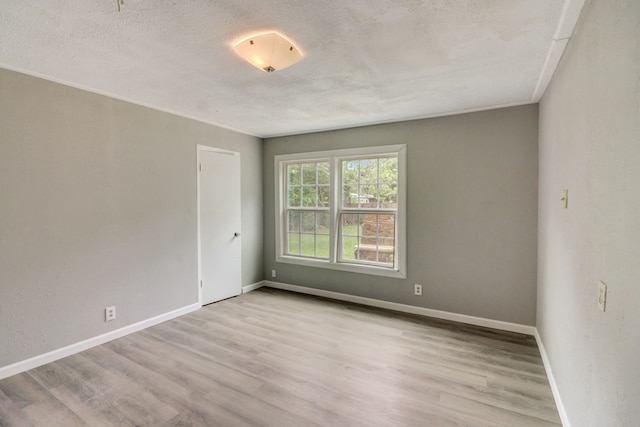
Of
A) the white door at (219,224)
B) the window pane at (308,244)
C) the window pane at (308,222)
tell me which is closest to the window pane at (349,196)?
the window pane at (308,222)

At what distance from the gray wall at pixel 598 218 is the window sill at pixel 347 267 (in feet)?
5.69

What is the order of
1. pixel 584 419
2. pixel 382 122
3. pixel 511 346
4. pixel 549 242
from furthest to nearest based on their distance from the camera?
pixel 382 122 < pixel 511 346 < pixel 549 242 < pixel 584 419

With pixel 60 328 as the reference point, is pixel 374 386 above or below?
below

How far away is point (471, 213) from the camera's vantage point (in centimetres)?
325

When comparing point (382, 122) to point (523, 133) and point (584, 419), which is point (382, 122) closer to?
point (523, 133)

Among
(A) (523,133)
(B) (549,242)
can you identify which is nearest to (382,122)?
(A) (523,133)

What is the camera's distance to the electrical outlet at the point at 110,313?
9.33ft

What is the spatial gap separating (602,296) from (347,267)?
9.67 ft

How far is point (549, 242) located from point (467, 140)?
54.1 inches

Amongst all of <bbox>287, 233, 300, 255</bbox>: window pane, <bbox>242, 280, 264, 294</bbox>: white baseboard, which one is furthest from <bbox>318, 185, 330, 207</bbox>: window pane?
<bbox>242, 280, 264, 294</bbox>: white baseboard

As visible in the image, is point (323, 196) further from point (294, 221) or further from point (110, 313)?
point (110, 313)

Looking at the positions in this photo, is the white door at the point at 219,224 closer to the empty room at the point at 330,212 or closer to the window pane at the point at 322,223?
the empty room at the point at 330,212

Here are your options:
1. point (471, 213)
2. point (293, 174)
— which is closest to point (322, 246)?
point (293, 174)

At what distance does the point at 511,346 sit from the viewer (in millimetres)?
2740
